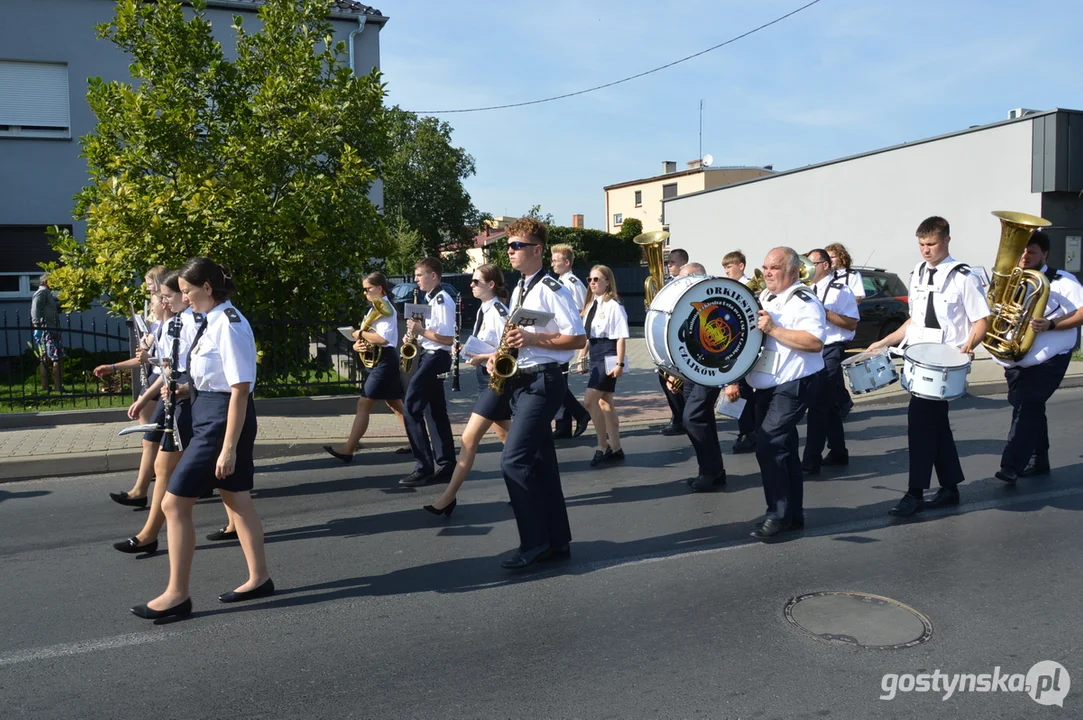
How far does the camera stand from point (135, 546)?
5539 mm

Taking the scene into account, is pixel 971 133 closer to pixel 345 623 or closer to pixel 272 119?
pixel 272 119

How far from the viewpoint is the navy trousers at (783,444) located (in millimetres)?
5531

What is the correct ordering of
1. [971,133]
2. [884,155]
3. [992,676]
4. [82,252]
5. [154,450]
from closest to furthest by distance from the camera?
[992,676], [154,450], [82,252], [971,133], [884,155]

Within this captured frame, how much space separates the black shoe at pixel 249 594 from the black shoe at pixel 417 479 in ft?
8.59

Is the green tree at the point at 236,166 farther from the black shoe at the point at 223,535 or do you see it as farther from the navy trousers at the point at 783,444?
the navy trousers at the point at 783,444

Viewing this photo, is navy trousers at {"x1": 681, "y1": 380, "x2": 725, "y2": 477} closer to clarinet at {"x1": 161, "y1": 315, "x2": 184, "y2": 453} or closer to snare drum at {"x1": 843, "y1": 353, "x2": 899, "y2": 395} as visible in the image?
snare drum at {"x1": 843, "y1": 353, "x2": 899, "y2": 395}

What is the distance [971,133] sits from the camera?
17781mm

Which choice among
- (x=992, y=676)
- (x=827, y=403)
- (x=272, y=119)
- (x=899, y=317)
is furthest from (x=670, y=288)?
(x=899, y=317)

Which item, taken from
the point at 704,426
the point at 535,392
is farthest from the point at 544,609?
the point at 704,426

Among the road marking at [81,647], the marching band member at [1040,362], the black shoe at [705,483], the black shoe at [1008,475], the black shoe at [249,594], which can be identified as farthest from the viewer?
the black shoe at [705,483]

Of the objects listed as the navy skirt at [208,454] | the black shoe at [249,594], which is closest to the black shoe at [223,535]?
the black shoe at [249,594]

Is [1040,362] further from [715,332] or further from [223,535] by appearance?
[223,535]

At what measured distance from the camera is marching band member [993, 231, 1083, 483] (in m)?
6.62

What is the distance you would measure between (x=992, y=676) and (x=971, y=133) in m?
16.7
